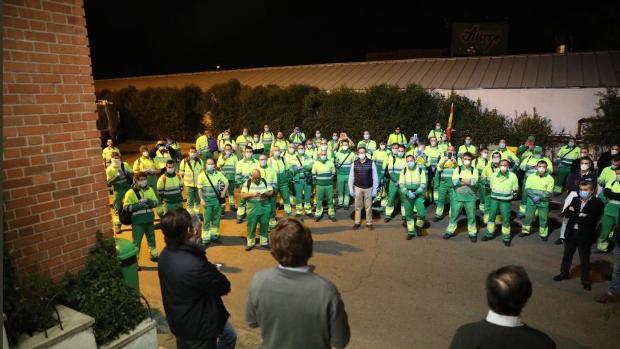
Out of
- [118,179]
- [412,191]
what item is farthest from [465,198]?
[118,179]

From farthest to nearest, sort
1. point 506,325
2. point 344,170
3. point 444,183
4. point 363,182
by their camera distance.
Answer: point 344,170 < point 444,183 < point 363,182 < point 506,325

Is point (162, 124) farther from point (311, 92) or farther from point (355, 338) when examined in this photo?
point (355, 338)

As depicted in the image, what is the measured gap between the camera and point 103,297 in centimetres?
423

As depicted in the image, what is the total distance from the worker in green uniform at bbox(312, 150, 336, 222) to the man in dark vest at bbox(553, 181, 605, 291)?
226 inches

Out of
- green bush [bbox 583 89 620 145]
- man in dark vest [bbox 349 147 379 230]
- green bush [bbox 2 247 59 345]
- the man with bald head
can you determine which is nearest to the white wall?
green bush [bbox 583 89 620 145]

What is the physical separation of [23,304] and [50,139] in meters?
1.58

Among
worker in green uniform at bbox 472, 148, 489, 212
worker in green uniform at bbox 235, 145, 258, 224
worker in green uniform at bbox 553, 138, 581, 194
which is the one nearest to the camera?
worker in green uniform at bbox 235, 145, 258, 224

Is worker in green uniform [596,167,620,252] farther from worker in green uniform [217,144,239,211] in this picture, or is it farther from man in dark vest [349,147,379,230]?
worker in green uniform [217,144,239,211]

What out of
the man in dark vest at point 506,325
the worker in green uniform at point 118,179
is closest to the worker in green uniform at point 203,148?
the worker in green uniform at point 118,179

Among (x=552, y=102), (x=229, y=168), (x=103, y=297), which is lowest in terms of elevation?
(x=103, y=297)

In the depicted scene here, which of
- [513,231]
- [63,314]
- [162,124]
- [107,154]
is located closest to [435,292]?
[513,231]

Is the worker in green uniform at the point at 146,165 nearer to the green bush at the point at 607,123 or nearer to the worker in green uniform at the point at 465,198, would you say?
the worker in green uniform at the point at 465,198

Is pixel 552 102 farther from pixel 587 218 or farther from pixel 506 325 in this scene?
pixel 506 325

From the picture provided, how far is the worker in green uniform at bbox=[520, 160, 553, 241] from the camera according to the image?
954cm
